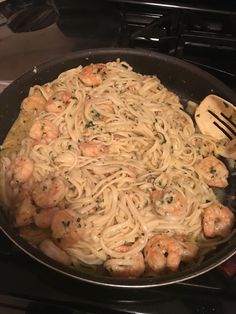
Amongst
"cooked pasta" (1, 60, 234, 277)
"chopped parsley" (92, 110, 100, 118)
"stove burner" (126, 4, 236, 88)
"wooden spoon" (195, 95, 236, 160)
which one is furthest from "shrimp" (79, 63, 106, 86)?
"wooden spoon" (195, 95, 236, 160)

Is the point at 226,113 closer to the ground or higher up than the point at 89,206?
higher up

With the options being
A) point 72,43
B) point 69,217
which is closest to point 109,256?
point 69,217

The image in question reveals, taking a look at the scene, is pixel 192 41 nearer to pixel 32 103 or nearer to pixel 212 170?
pixel 212 170

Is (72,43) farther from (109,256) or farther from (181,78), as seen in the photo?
(109,256)

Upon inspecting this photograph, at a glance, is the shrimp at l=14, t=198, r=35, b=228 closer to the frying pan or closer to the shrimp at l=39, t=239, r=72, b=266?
the shrimp at l=39, t=239, r=72, b=266

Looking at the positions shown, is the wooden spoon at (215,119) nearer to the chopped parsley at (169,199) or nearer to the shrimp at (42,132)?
the chopped parsley at (169,199)

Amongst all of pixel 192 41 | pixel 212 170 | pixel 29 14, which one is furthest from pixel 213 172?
pixel 29 14
